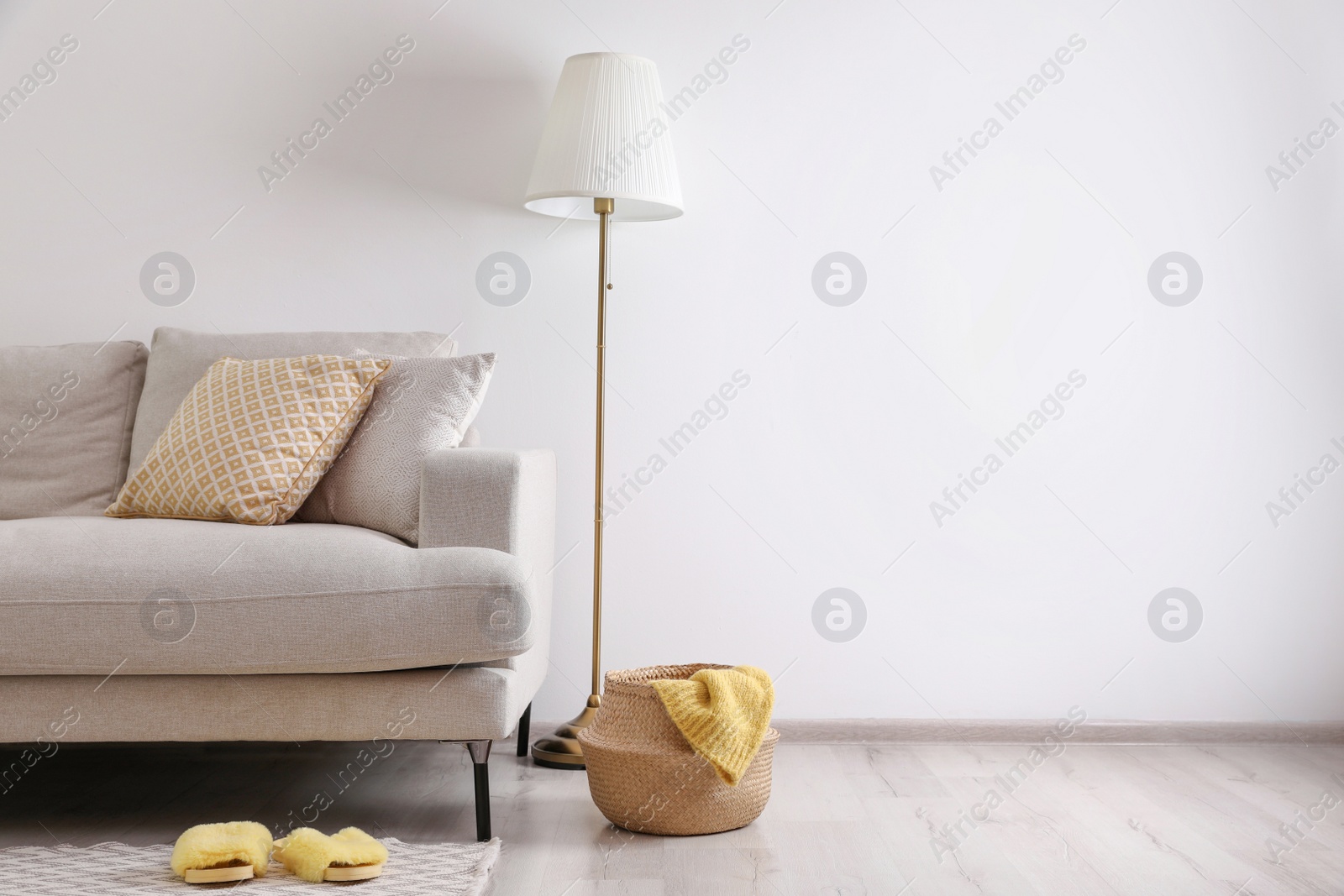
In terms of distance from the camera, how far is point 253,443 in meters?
2.03

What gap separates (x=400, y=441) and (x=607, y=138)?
807 mm

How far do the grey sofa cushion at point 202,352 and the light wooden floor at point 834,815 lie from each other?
72 centimetres

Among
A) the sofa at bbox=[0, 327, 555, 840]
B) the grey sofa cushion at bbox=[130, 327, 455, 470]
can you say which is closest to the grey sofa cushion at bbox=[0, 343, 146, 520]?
the grey sofa cushion at bbox=[130, 327, 455, 470]

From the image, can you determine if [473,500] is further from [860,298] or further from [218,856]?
[860,298]

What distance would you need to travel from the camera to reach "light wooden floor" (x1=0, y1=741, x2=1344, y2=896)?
5.50ft

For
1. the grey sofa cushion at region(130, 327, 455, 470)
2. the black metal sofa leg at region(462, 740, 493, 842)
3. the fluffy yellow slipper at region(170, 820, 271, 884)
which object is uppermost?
the grey sofa cushion at region(130, 327, 455, 470)

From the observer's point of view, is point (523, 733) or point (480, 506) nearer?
point (480, 506)

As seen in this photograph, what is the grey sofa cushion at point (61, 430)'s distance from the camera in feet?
7.51

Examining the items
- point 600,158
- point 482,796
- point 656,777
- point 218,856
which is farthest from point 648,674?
point 600,158

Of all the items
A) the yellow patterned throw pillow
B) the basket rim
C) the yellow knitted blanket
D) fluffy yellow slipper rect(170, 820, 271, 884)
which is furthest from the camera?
the yellow patterned throw pillow

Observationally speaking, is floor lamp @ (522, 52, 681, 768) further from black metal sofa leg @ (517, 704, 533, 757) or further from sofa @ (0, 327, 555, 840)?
sofa @ (0, 327, 555, 840)

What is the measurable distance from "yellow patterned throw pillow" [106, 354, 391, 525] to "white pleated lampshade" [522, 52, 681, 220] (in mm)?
620

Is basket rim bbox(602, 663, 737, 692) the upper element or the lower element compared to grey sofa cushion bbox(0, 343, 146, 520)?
upper

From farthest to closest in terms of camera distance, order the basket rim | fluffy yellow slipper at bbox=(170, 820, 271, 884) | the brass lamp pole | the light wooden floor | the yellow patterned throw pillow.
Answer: the brass lamp pole
the yellow patterned throw pillow
the basket rim
the light wooden floor
fluffy yellow slipper at bbox=(170, 820, 271, 884)
